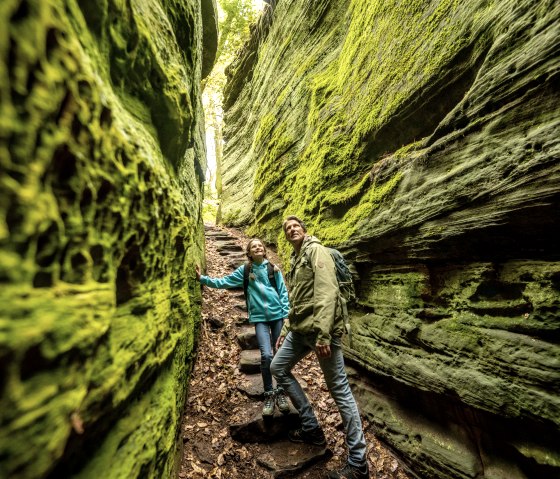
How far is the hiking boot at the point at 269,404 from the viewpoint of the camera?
15.1 feet

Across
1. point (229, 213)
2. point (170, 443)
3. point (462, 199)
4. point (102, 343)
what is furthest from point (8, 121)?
point (229, 213)

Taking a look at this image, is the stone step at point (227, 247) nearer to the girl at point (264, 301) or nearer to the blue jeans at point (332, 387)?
the girl at point (264, 301)

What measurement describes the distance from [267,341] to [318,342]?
62.9 inches

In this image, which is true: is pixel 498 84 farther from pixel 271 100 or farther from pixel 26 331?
pixel 271 100

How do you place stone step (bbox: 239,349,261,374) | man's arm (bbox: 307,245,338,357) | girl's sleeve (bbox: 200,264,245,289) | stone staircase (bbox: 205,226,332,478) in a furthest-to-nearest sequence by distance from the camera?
1. stone step (bbox: 239,349,261,374)
2. girl's sleeve (bbox: 200,264,245,289)
3. stone staircase (bbox: 205,226,332,478)
4. man's arm (bbox: 307,245,338,357)

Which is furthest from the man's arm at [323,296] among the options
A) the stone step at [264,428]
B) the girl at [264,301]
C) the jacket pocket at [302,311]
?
the stone step at [264,428]

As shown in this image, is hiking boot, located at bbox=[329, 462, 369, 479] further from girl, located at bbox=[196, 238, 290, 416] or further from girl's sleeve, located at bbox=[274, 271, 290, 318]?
girl's sleeve, located at bbox=[274, 271, 290, 318]

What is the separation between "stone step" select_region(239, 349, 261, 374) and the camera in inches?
238

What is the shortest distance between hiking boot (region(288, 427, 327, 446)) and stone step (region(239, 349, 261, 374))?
1706 millimetres

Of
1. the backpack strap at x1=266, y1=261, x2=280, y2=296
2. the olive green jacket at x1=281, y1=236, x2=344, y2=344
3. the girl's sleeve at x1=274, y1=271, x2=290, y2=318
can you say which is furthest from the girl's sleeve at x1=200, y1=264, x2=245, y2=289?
the olive green jacket at x1=281, y1=236, x2=344, y2=344

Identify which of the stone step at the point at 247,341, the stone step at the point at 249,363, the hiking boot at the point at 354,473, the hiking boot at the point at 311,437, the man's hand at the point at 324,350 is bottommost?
the hiking boot at the point at 354,473

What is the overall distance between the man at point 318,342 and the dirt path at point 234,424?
0.40 m

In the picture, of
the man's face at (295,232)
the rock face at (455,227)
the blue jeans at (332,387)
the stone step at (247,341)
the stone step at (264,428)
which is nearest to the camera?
the rock face at (455,227)

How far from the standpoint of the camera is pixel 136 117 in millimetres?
2613
